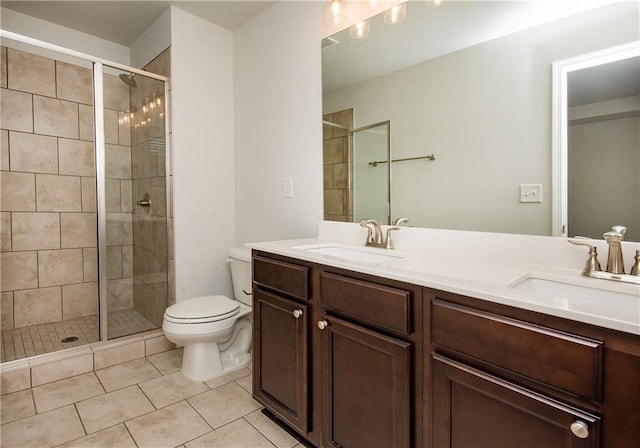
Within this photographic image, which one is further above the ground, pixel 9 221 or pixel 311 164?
pixel 311 164

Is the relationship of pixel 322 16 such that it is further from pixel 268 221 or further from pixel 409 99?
pixel 268 221

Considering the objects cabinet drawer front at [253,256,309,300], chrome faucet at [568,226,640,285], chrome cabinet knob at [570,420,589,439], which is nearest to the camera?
chrome cabinet knob at [570,420,589,439]

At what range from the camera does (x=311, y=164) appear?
2.12 metres

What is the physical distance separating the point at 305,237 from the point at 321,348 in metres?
0.94

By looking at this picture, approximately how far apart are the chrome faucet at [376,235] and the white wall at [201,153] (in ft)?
4.59

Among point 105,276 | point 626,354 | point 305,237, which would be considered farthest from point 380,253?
point 105,276

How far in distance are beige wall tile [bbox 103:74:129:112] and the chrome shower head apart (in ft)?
0.07

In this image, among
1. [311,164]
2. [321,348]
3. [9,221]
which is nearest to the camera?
[321,348]

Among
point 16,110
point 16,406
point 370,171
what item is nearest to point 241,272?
point 370,171

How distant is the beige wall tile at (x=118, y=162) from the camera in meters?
2.34

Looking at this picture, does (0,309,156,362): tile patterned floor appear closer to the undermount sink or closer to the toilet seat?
the toilet seat

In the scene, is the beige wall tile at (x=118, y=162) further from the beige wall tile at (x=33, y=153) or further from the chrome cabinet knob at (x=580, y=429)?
the chrome cabinet knob at (x=580, y=429)

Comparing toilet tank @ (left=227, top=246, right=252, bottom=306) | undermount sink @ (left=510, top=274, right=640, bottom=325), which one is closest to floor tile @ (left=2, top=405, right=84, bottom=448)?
toilet tank @ (left=227, top=246, right=252, bottom=306)

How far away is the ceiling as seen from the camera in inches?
92.2
